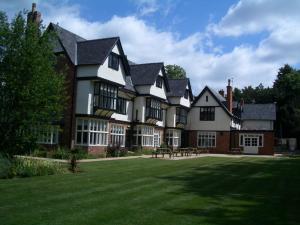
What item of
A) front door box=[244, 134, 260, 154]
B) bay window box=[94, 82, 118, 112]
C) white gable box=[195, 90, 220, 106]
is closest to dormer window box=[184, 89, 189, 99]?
white gable box=[195, 90, 220, 106]

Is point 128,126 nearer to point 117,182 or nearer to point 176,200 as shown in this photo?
point 117,182

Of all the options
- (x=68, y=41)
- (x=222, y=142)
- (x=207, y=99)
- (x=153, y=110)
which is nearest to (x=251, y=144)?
(x=222, y=142)

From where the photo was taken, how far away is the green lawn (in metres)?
8.92

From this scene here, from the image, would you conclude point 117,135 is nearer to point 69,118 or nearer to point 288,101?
point 69,118

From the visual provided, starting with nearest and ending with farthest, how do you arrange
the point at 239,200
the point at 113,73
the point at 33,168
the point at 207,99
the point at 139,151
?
the point at 239,200, the point at 33,168, the point at 113,73, the point at 139,151, the point at 207,99

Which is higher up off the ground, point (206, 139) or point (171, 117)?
point (171, 117)

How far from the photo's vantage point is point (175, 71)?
77812mm

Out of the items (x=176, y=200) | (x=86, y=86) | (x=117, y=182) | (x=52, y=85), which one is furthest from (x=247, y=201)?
(x=86, y=86)

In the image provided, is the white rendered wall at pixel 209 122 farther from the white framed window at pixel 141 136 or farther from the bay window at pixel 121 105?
the bay window at pixel 121 105

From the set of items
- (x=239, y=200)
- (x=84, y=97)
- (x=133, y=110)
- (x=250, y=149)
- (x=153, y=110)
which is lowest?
(x=239, y=200)

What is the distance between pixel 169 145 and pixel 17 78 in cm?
3224

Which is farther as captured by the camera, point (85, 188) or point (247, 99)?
point (247, 99)

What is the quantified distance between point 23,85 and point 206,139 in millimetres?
37330

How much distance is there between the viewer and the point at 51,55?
18.8 metres
